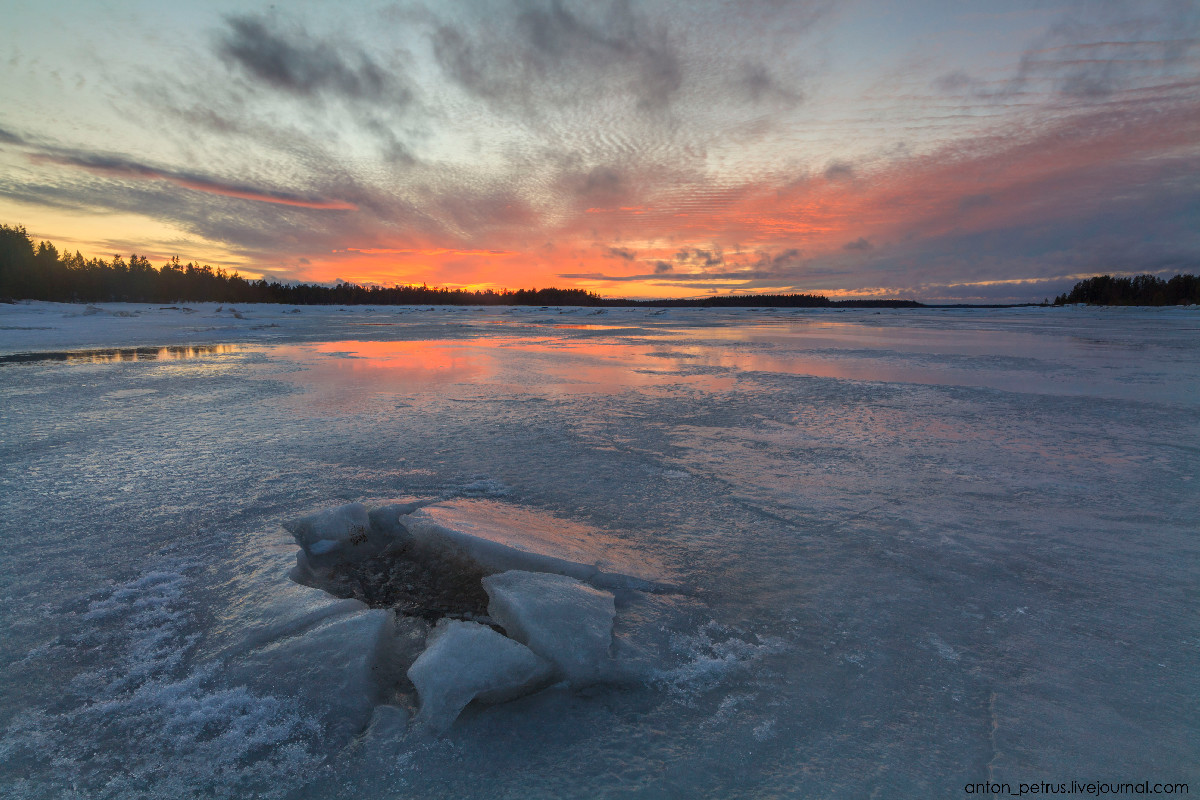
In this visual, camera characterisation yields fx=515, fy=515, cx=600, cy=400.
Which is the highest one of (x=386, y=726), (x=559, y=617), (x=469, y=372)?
(x=469, y=372)

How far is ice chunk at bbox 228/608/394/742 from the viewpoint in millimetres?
1619

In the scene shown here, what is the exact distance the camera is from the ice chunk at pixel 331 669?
162cm

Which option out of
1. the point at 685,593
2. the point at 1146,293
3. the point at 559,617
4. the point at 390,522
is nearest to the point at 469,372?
the point at 390,522

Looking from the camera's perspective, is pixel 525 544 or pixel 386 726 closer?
pixel 386 726

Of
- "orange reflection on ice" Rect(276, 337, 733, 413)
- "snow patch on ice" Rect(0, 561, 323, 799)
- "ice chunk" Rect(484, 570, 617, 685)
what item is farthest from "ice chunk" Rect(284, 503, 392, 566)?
"orange reflection on ice" Rect(276, 337, 733, 413)

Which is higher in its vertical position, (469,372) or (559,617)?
(469,372)

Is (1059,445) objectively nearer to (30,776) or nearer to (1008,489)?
(1008,489)

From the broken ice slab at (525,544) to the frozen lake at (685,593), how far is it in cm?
13

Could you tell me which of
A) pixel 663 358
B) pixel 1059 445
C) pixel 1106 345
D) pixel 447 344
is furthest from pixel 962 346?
pixel 447 344

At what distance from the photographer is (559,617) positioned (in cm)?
197

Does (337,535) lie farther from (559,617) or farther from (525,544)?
(559,617)

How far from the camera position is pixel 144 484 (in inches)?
135

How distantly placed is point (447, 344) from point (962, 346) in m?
14.8

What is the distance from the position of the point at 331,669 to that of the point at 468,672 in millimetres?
483
